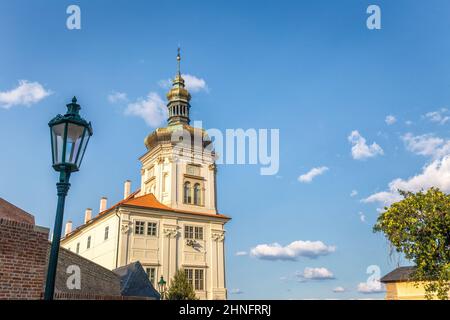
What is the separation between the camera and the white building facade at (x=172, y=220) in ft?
136

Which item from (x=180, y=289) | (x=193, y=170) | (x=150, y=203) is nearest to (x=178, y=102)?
(x=193, y=170)

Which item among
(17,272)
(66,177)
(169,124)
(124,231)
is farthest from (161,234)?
(66,177)

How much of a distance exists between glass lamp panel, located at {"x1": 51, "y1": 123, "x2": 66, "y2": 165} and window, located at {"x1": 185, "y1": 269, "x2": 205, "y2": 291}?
37.7 m

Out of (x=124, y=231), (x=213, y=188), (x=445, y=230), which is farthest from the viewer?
(x=213, y=188)

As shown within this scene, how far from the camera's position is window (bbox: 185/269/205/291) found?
4300 centimetres

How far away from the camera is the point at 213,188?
48875 mm

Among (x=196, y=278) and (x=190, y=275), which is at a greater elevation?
(x=190, y=275)

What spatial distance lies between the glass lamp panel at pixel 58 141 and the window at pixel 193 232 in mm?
38598

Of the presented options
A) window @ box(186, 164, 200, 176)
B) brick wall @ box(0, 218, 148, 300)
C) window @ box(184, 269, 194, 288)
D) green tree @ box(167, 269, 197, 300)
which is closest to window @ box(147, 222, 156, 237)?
window @ box(184, 269, 194, 288)

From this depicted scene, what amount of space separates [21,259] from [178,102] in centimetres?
4454

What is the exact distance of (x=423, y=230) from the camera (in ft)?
69.9

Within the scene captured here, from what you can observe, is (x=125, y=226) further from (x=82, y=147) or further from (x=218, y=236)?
(x=82, y=147)
